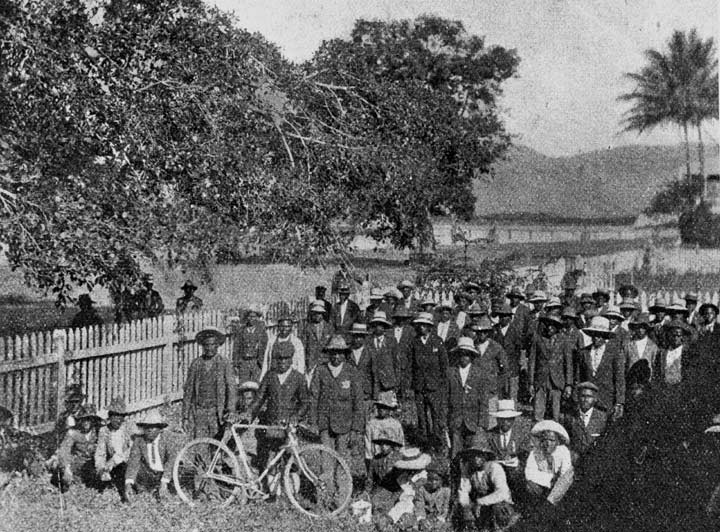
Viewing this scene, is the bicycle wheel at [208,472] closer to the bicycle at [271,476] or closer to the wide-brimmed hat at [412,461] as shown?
the bicycle at [271,476]

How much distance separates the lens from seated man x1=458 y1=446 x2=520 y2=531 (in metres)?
6.71

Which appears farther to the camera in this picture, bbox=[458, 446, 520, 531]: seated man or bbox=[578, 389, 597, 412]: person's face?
bbox=[578, 389, 597, 412]: person's face

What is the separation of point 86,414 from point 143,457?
1.02 metres

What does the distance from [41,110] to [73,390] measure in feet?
10.5

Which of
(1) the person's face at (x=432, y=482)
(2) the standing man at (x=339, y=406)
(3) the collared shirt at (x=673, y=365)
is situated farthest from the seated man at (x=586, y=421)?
(2) the standing man at (x=339, y=406)

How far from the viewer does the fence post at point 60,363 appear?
952 centimetres

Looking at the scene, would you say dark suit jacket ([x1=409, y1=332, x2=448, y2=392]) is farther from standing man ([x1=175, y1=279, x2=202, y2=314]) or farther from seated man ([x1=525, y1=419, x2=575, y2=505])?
Answer: standing man ([x1=175, y1=279, x2=202, y2=314])

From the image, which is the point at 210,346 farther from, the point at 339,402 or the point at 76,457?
the point at 76,457

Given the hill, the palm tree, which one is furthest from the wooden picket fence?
the hill

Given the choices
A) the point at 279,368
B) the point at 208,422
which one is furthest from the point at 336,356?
the point at 208,422

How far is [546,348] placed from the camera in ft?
32.3

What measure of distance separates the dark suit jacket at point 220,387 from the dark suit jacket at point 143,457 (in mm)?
599

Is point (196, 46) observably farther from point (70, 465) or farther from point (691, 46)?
point (691, 46)

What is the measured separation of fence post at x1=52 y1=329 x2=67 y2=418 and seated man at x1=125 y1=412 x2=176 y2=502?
2096 millimetres
